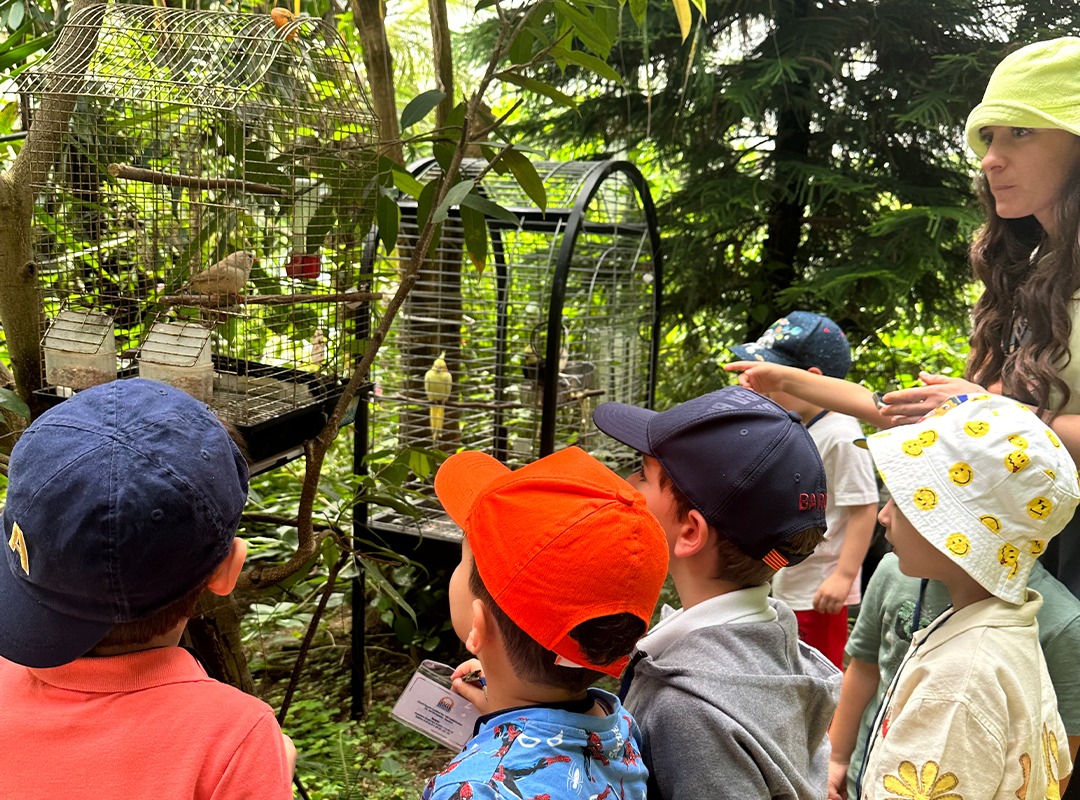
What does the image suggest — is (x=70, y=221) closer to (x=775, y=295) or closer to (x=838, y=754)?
(x=838, y=754)

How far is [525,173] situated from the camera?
1456 millimetres

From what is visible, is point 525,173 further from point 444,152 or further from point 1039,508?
point 1039,508

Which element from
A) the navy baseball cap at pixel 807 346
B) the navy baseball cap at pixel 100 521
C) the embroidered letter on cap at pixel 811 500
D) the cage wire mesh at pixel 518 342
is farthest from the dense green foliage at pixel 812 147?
the navy baseball cap at pixel 100 521

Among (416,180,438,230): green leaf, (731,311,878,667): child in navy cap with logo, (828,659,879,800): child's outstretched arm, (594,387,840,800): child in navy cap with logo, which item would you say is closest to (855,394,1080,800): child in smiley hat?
(594,387,840,800): child in navy cap with logo

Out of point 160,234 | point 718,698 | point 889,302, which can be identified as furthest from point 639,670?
point 889,302

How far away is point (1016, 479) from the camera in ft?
3.97

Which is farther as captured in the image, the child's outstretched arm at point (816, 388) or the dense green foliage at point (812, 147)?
the dense green foliage at point (812, 147)

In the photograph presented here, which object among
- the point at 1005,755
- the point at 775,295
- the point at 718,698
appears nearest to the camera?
the point at 718,698

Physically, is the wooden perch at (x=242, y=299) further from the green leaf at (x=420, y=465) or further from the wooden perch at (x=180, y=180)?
the green leaf at (x=420, y=465)

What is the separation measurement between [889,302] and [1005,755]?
2533mm

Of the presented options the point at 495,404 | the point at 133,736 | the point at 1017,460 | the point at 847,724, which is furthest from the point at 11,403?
the point at 495,404

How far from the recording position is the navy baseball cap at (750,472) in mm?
1163

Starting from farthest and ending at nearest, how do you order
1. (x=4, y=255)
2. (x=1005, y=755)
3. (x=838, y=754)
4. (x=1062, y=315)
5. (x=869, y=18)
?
(x=869, y=18), (x=838, y=754), (x=1062, y=315), (x=4, y=255), (x=1005, y=755)

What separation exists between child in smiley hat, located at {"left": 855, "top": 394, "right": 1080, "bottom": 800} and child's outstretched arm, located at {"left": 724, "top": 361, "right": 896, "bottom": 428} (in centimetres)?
38
